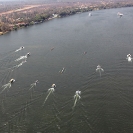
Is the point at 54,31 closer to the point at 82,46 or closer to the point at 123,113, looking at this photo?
the point at 82,46

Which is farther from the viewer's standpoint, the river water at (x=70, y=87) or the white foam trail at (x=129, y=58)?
the white foam trail at (x=129, y=58)

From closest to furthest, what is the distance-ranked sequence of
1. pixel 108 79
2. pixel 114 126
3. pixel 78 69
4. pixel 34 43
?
pixel 114 126 < pixel 108 79 < pixel 78 69 < pixel 34 43

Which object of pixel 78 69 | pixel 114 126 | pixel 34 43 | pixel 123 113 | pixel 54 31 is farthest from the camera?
pixel 54 31

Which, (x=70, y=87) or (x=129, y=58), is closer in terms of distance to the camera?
(x=70, y=87)

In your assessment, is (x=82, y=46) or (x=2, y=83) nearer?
(x=2, y=83)

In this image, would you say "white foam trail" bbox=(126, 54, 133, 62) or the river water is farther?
"white foam trail" bbox=(126, 54, 133, 62)

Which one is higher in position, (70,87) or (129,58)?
(70,87)

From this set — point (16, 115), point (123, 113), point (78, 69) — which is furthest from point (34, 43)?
point (123, 113)

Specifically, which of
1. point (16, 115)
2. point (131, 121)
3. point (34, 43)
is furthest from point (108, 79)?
point (34, 43)
